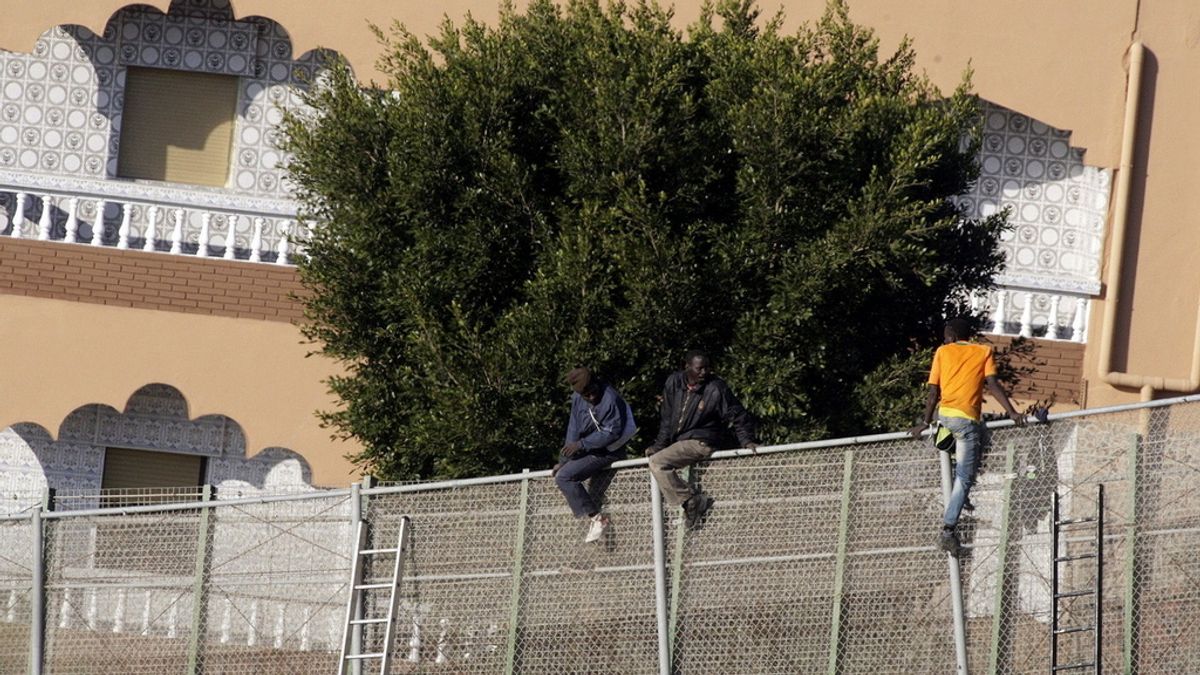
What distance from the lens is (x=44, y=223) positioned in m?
17.5

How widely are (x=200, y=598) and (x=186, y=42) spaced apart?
26.0ft

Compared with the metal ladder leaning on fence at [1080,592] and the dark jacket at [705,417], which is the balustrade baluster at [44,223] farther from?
the metal ladder leaning on fence at [1080,592]

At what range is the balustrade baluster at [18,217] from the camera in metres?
→ 17.4

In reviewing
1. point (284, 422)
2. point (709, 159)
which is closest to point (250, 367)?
point (284, 422)

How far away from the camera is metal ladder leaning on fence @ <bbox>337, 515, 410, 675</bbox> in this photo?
37.7ft

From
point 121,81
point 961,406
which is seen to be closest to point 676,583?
point 961,406

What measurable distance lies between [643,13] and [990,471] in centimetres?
457

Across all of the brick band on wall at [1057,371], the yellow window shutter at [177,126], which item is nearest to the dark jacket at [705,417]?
the brick band on wall at [1057,371]

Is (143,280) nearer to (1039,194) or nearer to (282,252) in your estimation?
(282,252)

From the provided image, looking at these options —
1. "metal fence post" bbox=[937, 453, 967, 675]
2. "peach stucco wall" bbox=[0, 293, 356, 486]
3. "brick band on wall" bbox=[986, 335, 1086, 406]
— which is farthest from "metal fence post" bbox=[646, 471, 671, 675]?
"brick band on wall" bbox=[986, 335, 1086, 406]

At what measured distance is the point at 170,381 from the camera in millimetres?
17406

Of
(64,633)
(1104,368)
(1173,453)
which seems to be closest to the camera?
(1173,453)

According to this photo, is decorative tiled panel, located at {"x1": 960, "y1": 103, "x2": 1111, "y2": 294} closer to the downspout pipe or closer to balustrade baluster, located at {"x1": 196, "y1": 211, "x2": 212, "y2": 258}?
the downspout pipe

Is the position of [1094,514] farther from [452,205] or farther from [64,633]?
[64,633]
